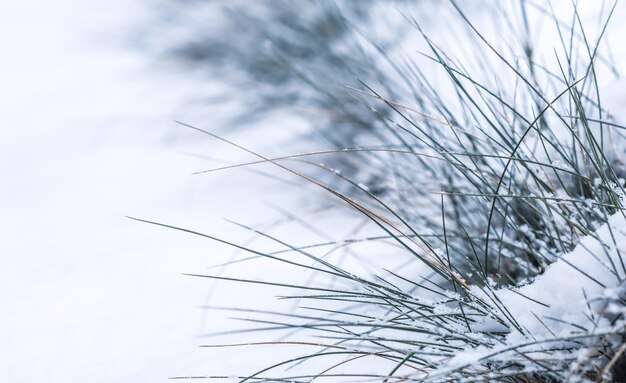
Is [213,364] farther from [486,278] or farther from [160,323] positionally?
[486,278]

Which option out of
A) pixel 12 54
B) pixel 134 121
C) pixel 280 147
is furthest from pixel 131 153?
pixel 12 54

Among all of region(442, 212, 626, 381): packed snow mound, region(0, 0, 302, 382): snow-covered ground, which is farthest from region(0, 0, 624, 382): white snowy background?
region(442, 212, 626, 381): packed snow mound

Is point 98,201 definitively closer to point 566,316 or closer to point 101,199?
point 101,199

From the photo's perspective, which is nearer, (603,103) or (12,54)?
(603,103)

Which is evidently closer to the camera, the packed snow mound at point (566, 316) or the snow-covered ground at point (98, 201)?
the packed snow mound at point (566, 316)

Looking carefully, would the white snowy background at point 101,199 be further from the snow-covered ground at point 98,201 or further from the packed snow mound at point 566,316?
the packed snow mound at point 566,316

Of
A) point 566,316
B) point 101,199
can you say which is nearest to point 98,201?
point 101,199

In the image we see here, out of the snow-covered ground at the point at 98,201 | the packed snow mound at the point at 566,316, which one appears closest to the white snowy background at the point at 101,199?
the snow-covered ground at the point at 98,201

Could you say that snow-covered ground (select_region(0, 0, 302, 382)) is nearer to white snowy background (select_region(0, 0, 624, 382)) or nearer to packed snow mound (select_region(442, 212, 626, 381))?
white snowy background (select_region(0, 0, 624, 382))
